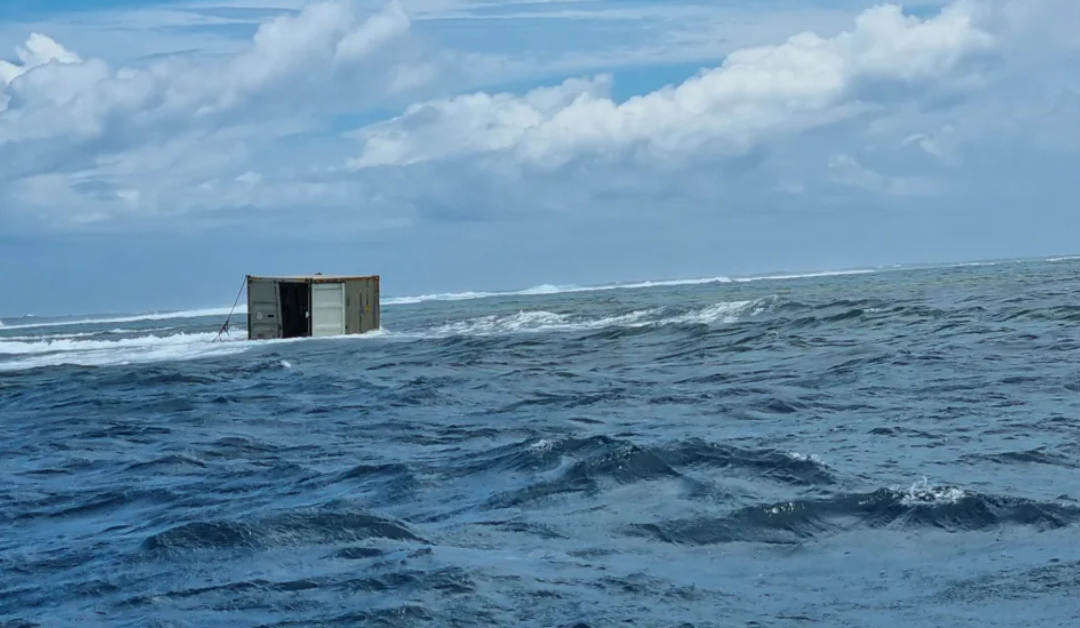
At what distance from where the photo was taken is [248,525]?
1075cm

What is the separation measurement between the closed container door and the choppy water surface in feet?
50.1

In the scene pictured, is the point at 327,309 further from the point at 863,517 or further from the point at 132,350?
the point at 863,517

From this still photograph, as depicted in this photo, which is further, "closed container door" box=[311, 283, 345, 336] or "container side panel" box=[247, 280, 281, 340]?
"container side panel" box=[247, 280, 281, 340]

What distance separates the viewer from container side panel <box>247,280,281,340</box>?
138 feet

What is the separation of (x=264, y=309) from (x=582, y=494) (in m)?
32.4

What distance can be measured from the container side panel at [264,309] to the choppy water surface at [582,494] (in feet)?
53.4

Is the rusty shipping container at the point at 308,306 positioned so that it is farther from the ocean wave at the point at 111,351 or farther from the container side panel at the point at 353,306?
the ocean wave at the point at 111,351

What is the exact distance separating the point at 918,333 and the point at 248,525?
18863 mm

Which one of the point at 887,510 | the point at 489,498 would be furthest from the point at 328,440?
the point at 887,510

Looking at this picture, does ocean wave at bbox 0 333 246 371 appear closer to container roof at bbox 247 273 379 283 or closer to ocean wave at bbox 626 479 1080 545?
container roof at bbox 247 273 379 283

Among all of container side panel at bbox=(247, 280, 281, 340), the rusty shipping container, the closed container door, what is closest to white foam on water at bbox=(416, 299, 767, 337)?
the rusty shipping container

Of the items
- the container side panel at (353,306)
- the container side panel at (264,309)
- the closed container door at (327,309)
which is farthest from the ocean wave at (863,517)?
the container side panel at (264,309)

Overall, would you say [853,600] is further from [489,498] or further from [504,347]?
[504,347]

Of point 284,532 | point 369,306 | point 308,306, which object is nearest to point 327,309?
point 308,306
